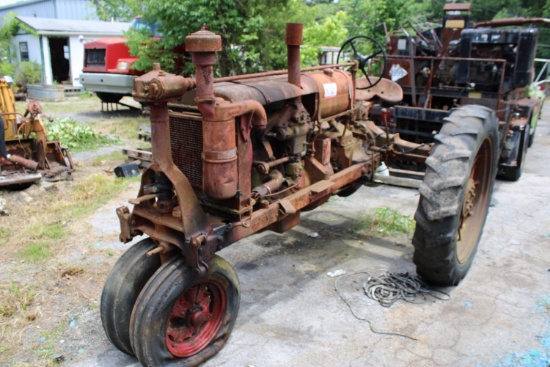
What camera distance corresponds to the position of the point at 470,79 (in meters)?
6.66

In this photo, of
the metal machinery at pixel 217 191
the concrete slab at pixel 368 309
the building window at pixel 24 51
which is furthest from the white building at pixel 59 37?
the metal machinery at pixel 217 191

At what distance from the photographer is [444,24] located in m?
7.34

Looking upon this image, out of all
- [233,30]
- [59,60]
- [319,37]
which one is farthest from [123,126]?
[59,60]

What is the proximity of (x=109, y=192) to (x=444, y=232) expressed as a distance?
4.37 meters

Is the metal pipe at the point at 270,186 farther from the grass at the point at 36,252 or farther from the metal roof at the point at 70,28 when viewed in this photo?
the metal roof at the point at 70,28

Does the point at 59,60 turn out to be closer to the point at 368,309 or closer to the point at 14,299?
the point at 14,299

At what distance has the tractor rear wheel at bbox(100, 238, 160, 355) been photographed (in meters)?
2.86

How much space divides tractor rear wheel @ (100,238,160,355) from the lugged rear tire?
1904mm

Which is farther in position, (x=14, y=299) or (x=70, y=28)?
(x=70, y=28)

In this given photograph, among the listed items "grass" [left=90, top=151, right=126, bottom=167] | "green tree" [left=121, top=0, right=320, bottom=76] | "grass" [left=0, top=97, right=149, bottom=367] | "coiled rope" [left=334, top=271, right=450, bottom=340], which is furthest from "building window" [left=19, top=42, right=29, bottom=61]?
"coiled rope" [left=334, top=271, right=450, bottom=340]

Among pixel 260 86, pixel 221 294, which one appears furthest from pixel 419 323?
pixel 260 86

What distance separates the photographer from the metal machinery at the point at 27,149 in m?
6.30

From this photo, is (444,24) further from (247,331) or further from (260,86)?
(247,331)

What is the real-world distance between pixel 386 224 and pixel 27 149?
494 cm
